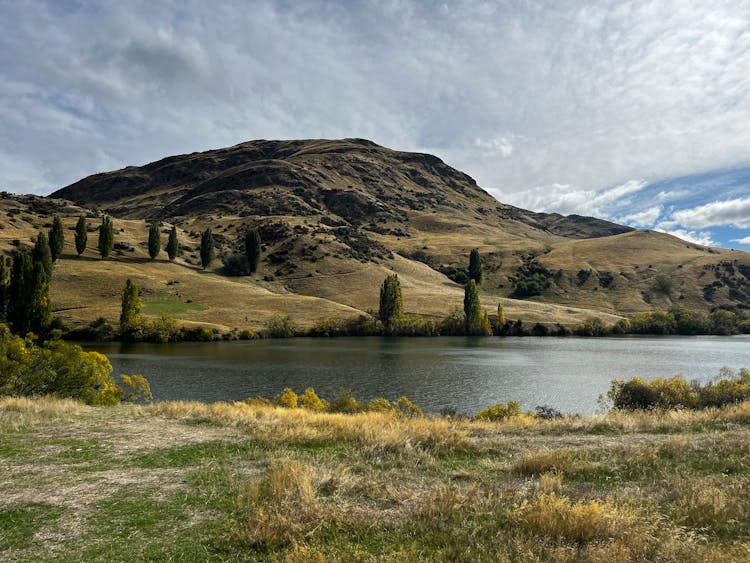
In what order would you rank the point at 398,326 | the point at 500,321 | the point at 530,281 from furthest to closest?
1. the point at 530,281
2. the point at 500,321
3. the point at 398,326

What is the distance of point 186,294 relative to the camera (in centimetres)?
12656

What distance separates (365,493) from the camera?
9.82m

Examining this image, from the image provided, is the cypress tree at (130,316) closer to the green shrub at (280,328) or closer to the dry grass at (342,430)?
the green shrub at (280,328)

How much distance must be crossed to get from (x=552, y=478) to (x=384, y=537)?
474 centimetres

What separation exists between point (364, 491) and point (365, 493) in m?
0.07

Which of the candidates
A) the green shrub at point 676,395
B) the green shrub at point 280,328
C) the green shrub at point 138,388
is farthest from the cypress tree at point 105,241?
the green shrub at point 676,395

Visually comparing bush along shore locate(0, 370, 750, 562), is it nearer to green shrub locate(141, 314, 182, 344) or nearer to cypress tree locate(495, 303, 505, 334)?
green shrub locate(141, 314, 182, 344)

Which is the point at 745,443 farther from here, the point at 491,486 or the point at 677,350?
the point at 677,350

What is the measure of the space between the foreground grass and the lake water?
31.1 m

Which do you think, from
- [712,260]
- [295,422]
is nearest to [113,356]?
[295,422]

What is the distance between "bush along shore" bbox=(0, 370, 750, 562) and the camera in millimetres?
7320

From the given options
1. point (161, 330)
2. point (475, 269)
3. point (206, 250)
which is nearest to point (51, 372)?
point (161, 330)

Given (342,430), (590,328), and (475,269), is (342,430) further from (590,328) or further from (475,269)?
(475,269)

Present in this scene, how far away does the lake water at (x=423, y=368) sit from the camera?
50094 mm
